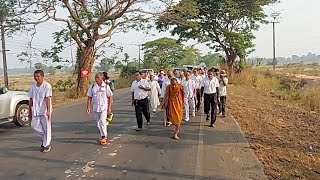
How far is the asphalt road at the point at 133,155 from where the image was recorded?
21.5 feet

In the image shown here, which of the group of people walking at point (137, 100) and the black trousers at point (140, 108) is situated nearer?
the group of people walking at point (137, 100)

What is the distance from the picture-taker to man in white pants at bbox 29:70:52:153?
8.18 metres

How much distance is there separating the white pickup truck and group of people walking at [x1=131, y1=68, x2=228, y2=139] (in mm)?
3505

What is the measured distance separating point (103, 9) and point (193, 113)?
1306 cm

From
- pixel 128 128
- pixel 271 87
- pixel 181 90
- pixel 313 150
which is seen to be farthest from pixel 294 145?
pixel 271 87

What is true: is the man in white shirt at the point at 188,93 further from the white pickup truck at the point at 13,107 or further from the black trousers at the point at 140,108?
the white pickup truck at the point at 13,107

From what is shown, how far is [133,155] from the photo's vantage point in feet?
25.7

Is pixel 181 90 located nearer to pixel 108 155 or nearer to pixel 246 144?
pixel 246 144

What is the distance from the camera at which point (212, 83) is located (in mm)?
11594

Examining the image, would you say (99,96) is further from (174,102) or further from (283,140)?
(283,140)

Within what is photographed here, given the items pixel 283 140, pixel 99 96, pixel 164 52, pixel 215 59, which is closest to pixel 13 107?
pixel 99 96

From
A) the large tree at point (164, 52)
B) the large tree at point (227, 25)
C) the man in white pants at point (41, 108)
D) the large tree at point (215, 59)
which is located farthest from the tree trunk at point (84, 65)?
the large tree at point (164, 52)

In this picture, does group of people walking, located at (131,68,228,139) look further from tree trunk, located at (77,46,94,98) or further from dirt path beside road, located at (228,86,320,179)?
tree trunk, located at (77,46,94,98)

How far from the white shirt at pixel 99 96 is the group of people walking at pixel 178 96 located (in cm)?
173
